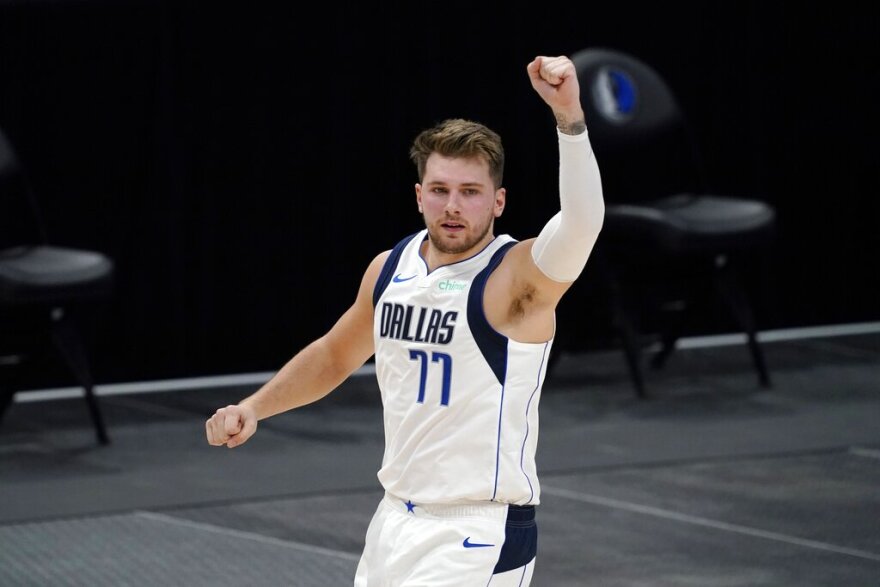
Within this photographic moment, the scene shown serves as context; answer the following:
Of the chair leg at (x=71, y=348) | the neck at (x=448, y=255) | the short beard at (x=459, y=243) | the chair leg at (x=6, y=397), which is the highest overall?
the short beard at (x=459, y=243)

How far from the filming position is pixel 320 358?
3.62m

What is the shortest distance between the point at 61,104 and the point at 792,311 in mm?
4034

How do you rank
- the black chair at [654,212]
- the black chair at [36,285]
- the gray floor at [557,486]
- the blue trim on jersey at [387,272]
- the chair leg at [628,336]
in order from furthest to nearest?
the chair leg at [628,336]
the black chair at [654,212]
the black chair at [36,285]
the gray floor at [557,486]
the blue trim on jersey at [387,272]

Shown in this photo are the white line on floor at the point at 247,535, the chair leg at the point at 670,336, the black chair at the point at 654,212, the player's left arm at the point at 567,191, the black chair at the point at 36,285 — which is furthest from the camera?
the chair leg at the point at 670,336

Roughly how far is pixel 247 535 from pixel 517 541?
2365 mm

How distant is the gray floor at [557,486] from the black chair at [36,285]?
341 mm

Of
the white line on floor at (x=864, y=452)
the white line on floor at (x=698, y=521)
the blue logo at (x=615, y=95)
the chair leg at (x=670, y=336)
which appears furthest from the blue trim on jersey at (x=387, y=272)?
the chair leg at (x=670, y=336)

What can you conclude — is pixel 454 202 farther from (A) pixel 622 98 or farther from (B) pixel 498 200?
(A) pixel 622 98

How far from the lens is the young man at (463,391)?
331 cm

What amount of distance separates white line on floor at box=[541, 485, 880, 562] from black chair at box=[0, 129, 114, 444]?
6.34ft

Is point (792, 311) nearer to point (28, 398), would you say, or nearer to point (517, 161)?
point (517, 161)

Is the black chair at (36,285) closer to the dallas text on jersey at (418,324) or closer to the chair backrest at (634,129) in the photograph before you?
the chair backrest at (634,129)

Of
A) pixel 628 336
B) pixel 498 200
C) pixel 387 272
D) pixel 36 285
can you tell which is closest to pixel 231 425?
pixel 387 272

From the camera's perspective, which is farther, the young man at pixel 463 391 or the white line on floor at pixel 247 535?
the white line on floor at pixel 247 535
